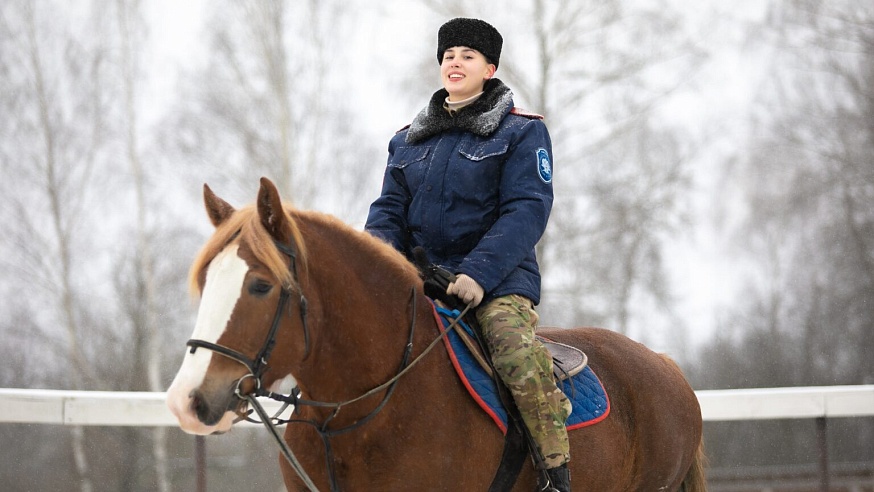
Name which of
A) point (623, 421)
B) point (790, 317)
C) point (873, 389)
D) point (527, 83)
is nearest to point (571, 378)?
point (623, 421)

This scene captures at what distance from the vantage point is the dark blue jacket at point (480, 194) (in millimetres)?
3482

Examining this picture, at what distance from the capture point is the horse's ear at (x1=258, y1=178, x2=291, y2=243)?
278 centimetres

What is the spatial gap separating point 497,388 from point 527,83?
35.3ft

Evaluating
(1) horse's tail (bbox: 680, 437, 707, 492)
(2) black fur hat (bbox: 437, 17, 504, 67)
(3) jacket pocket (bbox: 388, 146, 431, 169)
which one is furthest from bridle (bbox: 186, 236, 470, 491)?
(1) horse's tail (bbox: 680, 437, 707, 492)

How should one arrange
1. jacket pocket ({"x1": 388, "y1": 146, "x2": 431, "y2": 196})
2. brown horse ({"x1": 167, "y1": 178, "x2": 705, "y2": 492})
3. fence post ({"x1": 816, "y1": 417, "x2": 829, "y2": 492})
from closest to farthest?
brown horse ({"x1": 167, "y1": 178, "x2": 705, "y2": 492}) → jacket pocket ({"x1": 388, "y1": 146, "x2": 431, "y2": 196}) → fence post ({"x1": 816, "y1": 417, "x2": 829, "y2": 492})

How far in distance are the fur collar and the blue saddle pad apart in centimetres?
80

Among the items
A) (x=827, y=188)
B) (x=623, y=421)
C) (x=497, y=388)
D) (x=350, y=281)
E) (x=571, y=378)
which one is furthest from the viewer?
(x=827, y=188)

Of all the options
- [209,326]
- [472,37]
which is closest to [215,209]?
[209,326]

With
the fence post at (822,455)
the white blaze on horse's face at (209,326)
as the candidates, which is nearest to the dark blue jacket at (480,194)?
the white blaze on horse's face at (209,326)

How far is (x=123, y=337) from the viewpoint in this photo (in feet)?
50.3

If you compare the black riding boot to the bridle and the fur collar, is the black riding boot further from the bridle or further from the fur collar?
the fur collar

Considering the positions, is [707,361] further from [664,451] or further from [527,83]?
[664,451]

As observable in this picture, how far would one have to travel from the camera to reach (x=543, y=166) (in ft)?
11.9

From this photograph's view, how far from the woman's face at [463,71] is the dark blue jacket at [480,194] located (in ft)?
0.27
